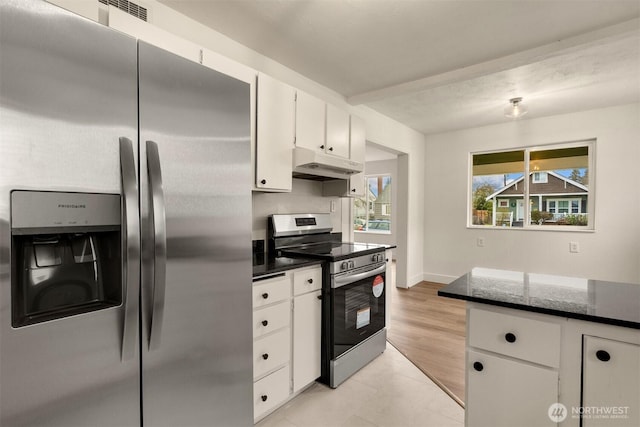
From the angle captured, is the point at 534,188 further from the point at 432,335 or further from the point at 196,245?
the point at 196,245

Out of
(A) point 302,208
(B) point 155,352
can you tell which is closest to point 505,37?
(A) point 302,208

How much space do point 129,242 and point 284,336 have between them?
1.23 meters

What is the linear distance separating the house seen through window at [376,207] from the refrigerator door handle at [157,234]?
7.03 meters

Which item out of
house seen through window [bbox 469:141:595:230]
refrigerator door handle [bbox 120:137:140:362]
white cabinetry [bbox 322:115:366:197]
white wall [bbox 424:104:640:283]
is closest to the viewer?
refrigerator door handle [bbox 120:137:140:362]

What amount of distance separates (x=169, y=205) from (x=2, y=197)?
0.42 meters

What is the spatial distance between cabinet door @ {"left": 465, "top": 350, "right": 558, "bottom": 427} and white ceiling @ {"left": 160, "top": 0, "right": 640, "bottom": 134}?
2.08 m

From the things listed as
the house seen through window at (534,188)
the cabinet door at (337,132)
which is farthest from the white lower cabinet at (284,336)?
the house seen through window at (534,188)

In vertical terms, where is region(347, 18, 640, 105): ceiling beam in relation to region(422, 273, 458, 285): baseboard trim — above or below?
above

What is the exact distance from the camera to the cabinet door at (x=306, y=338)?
2.05 meters

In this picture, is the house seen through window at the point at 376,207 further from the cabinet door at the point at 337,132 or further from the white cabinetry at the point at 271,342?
the white cabinetry at the point at 271,342

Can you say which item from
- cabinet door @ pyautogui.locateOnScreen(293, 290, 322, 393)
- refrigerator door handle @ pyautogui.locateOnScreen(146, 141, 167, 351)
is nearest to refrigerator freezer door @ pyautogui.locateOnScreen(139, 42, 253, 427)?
refrigerator door handle @ pyautogui.locateOnScreen(146, 141, 167, 351)

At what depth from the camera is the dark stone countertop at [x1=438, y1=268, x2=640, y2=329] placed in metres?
1.11

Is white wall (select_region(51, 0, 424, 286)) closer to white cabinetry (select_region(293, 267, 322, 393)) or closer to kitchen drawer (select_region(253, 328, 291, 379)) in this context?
white cabinetry (select_region(293, 267, 322, 393))

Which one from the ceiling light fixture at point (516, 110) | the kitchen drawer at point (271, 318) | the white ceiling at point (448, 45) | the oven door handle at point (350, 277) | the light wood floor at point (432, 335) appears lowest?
the light wood floor at point (432, 335)
